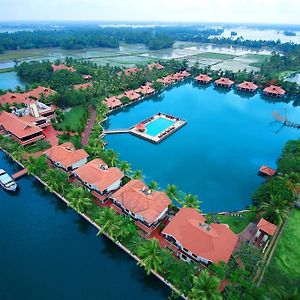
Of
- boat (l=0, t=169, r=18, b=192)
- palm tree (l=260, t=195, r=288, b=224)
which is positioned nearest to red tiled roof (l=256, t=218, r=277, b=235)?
palm tree (l=260, t=195, r=288, b=224)

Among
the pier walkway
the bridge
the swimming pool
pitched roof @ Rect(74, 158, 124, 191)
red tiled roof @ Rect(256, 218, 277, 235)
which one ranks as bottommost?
the bridge

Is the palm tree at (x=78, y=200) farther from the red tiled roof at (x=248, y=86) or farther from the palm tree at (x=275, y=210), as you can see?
the red tiled roof at (x=248, y=86)

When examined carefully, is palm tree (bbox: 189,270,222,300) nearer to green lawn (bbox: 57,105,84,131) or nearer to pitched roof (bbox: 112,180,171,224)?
pitched roof (bbox: 112,180,171,224)

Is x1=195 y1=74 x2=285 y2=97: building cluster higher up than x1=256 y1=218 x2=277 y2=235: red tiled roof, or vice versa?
x1=256 y1=218 x2=277 y2=235: red tiled roof

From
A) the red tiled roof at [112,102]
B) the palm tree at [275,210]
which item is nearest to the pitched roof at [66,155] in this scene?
the red tiled roof at [112,102]

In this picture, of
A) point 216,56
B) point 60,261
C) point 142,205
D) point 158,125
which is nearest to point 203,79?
point 158,125

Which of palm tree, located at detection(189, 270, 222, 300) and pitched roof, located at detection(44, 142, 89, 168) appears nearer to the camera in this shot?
palm tree, located at detection(189, 270, 222, 300)

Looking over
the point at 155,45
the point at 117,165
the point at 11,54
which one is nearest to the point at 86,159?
the point at 117,165
